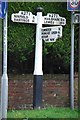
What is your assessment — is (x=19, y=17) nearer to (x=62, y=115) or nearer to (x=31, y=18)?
(x=31, y=18)

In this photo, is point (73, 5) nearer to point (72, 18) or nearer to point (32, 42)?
point (72, 18)

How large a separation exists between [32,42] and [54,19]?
1.00m

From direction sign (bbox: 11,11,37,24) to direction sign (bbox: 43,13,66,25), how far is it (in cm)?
33

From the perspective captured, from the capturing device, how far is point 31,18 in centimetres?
1150

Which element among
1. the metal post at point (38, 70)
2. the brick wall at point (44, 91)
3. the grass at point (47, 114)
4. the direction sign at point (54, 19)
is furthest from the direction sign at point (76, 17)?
the grass at point (47, 114)

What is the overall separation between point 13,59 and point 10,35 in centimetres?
94

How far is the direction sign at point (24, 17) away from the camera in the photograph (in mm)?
11016

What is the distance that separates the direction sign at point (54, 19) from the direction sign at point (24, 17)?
33cm

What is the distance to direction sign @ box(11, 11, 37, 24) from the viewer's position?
11016 mm

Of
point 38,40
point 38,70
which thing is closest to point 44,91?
point 38,70

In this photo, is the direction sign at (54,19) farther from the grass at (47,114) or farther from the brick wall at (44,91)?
the grass at (47,114)

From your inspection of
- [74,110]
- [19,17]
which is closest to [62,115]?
[74,110]

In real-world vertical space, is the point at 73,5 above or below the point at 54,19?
above

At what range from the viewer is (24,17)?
444 inches
